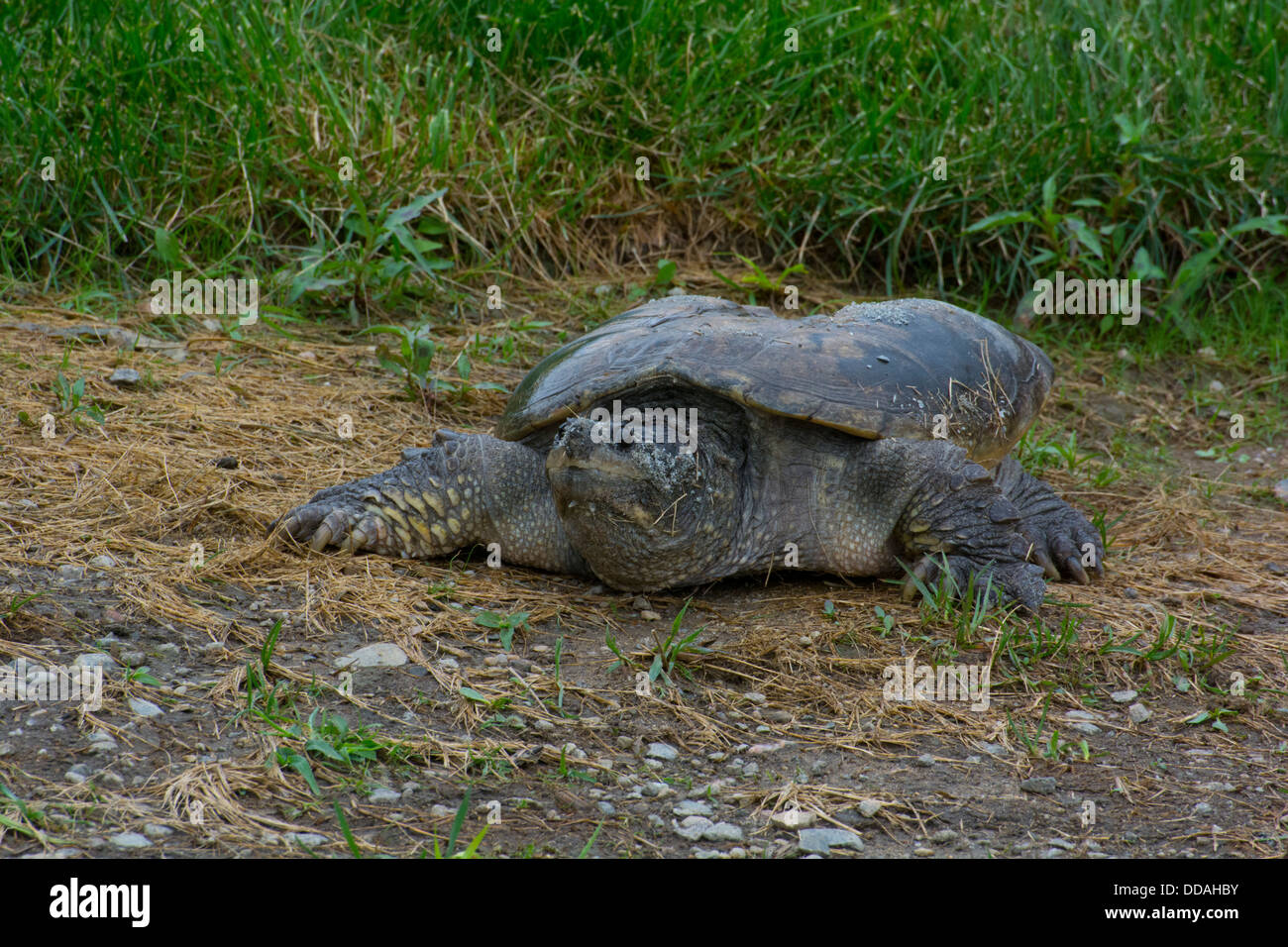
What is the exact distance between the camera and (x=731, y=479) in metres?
3.00

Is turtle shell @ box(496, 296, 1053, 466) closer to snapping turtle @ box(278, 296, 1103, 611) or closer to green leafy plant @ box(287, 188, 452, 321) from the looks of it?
snapping turtle @ box(278, 296, 1103, 611)

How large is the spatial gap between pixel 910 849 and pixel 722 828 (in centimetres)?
30

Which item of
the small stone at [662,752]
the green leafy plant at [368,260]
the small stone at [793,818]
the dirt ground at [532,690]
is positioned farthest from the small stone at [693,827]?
the green leafy plant at [368,260]

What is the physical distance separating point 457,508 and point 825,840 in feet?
4.88

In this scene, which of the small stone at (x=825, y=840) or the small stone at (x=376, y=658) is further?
the small stone at (x=376, y=658)

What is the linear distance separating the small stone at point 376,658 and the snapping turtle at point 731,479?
557mm

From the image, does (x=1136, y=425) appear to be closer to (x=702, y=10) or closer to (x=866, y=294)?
(x=866, y=294)

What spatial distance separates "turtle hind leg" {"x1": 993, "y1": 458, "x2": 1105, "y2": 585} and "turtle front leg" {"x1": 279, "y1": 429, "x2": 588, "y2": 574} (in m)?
1.25

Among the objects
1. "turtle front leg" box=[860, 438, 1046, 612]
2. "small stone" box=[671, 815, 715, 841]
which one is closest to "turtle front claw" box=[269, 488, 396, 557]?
"turtle front leg" box=[860, 438, 1046, 612]

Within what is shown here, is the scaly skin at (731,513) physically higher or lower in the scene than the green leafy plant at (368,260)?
lower

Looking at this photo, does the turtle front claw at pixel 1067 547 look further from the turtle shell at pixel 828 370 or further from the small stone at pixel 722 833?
the small stone at pixel 722 833

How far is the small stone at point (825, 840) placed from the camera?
190 centimetres

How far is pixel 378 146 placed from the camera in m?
4.83
